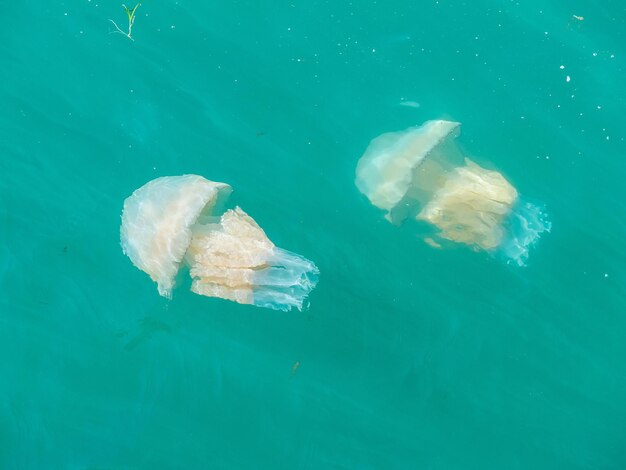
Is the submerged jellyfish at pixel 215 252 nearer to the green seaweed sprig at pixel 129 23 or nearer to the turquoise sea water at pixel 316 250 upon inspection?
the turquoise sea water at pixel 316 250

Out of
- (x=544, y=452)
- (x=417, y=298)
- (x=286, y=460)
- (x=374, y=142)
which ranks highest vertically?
(x=374, y=142)

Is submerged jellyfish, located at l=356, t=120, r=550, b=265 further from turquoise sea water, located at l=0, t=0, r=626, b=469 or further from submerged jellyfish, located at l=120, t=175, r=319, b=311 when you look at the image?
submerged jellyfish, located at l=120, t=175, r=319, b=311

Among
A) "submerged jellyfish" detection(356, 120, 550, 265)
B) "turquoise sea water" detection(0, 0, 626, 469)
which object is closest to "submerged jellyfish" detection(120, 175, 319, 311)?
"turquoise sea water" detection(0, 0, 626, 469)

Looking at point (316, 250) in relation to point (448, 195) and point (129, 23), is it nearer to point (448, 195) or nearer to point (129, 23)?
point (448, 195)

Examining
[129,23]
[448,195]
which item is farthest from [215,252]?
[129,23]

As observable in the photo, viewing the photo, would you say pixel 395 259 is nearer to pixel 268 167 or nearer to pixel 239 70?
pixel 268 167

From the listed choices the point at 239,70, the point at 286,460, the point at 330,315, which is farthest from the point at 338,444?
the point at 239,70

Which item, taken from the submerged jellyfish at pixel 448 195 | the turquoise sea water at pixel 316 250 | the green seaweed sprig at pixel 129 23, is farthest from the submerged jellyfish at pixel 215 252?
the green seaweed sprig at pixel 129 23
